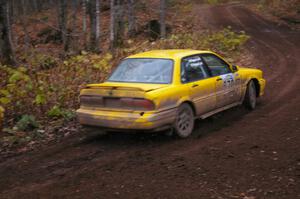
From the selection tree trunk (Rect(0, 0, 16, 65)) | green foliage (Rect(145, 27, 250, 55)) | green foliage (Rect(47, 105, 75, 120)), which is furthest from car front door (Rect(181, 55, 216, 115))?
green foliage (Rect(145, 27, 250, 55))

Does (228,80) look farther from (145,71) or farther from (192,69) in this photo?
(145,71)

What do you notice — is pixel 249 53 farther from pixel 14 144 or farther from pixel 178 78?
pixel 14 144

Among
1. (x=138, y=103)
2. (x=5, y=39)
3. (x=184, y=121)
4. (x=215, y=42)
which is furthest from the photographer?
(x=215, y=42)

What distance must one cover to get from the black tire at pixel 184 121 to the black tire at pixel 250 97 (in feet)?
7.25

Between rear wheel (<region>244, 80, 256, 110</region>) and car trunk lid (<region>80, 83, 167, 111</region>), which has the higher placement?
car trunk lid (<region>80, 83, 167, 111</region>)

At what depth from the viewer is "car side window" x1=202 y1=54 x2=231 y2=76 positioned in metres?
8.77

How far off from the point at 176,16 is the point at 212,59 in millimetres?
28627

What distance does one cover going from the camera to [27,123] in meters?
8.81

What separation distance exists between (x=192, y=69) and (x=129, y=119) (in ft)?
5.83

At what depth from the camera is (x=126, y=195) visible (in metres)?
5.34

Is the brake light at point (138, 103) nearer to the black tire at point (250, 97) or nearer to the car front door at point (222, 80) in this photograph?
the car front door at point (222, 80)

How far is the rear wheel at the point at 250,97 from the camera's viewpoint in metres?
9.75

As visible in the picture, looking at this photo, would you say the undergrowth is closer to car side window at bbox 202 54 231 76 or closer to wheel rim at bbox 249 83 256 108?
car side window at bbox 202 54 231 76

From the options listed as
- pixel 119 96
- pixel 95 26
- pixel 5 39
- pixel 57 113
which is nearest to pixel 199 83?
pixel 119 96
